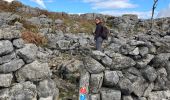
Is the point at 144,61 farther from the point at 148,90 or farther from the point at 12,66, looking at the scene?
the point at 12,66

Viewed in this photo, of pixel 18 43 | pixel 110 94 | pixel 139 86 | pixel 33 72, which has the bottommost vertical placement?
pixel 110 94

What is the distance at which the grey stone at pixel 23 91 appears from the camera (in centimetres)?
1959

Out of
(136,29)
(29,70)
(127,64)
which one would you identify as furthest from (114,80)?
(136,29)

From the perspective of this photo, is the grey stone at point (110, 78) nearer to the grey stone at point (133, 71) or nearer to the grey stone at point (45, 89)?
the grey stone at point (133, 71)

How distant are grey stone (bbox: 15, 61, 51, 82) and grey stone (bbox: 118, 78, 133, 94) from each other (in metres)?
5.68

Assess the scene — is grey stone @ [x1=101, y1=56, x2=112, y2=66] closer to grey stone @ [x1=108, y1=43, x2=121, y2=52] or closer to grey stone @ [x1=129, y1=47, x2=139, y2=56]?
grey stone @ [x1=129, y1=47, x2=139, y2=56]

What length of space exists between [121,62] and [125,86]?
1.99m

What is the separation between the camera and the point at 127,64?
2469 cm

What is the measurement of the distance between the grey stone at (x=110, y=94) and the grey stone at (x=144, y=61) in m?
2.97

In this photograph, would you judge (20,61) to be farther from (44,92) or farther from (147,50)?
(147,50)

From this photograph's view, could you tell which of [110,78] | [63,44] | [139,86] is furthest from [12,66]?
[63,44]

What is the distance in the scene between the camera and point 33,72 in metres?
20.7

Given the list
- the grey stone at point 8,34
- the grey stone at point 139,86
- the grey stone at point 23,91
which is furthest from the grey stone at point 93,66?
the grey stone at point 8,34

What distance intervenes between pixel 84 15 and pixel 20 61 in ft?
→ 203
